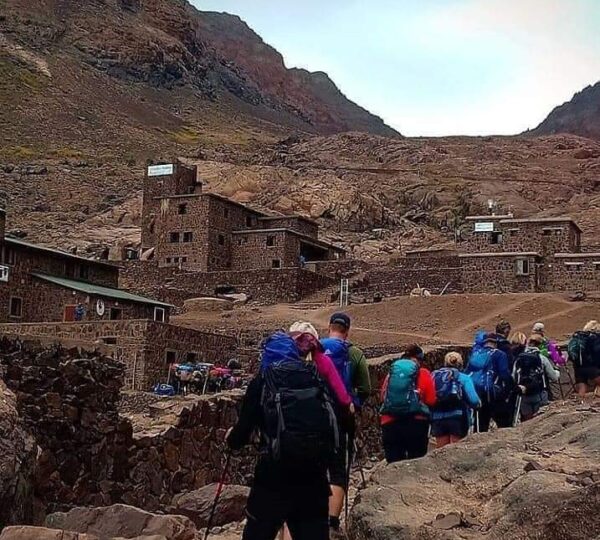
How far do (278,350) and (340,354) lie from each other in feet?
6.01

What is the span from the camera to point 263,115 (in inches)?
6388

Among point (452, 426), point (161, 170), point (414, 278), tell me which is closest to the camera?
point (452, 426)

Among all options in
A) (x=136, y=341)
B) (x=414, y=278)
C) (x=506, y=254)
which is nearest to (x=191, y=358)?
(x=136, y=341)

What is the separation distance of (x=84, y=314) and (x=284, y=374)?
28.1 metres

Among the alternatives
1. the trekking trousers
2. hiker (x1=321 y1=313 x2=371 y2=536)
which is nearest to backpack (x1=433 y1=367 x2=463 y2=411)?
hiker (x1=321 y1=313 x2=371 y2=536)

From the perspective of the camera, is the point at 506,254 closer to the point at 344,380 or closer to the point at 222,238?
the point at 222,238

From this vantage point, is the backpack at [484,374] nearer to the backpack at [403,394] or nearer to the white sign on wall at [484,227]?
the backpack at [403,394]

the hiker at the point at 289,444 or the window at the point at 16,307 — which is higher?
the hiker at the point at 289,444

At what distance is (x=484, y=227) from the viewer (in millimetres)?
45188

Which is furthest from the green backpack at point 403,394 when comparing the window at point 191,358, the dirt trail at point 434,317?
the dirt trail at point 434,317

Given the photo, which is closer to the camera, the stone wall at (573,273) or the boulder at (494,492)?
the boulder at (494,492)

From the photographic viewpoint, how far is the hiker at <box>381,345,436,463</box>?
8609 millimetres

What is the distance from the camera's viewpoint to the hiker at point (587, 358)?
12031 millimetres

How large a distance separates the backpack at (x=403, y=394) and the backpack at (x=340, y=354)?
114cm
